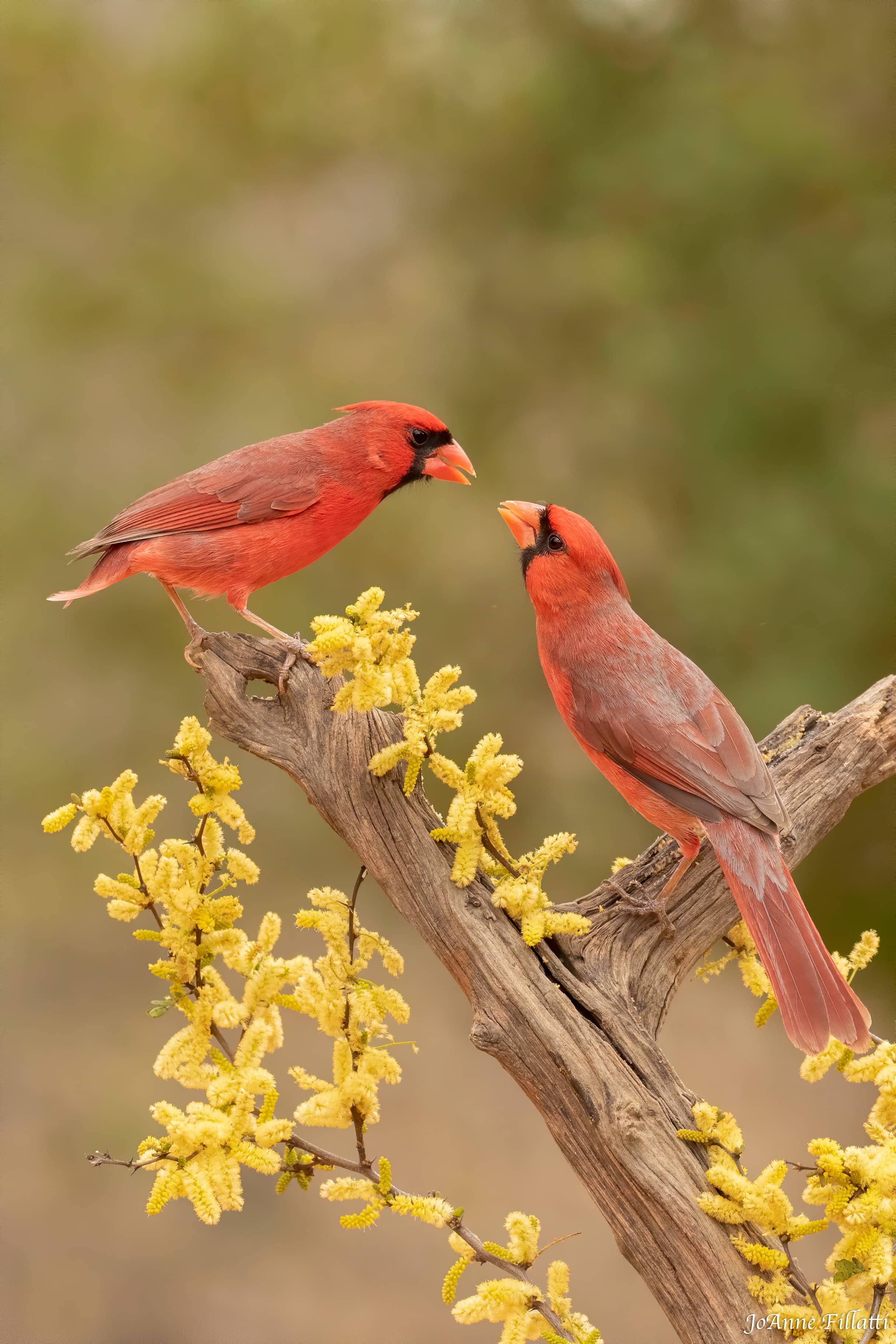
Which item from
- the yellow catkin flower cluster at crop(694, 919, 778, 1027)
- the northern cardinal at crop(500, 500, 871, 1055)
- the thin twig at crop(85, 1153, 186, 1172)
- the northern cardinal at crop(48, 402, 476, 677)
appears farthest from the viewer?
the yellow catkin flower cluster at crop(694, 919, 778, 1027)

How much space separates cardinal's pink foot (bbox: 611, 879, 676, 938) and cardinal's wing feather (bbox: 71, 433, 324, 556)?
837 millimetres

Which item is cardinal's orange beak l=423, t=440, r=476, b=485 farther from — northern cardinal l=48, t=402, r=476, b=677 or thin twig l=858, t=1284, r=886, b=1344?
thin twig l=858, t=1284, r=886, b=1344

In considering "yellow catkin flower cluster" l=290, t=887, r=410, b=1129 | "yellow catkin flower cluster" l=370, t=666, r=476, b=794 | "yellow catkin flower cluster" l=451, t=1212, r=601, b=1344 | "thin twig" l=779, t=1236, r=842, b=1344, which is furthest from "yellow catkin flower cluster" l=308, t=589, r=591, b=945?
"thin twig" l=779, t=1236, r=842, b=1344

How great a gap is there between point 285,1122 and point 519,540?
96cm

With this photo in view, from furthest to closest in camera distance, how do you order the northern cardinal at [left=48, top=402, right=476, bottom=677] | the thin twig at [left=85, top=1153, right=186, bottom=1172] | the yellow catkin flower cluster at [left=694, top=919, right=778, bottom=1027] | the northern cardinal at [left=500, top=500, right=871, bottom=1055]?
the yellow catkin flower cluster at [left=694, top=919, right=778, bottom=1027], the northern cardinal at [left=48, top=402, right=476, bottom=677], the northern cardinal at [left=500, top=500, right=871, bottom=1055], the thin twig at [left=85, top=1153, right=186, bottom=1172]

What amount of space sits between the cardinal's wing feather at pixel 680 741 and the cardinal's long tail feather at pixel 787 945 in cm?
4

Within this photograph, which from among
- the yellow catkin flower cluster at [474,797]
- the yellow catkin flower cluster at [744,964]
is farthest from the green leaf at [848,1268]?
the yellow catkin flower cluster at [474,797]

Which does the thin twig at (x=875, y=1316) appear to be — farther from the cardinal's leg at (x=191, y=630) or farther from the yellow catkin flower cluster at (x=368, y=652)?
the cardinal's leg at (x=191, y=630)

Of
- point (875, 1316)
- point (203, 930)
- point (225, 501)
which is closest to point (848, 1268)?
point (875, 1316)

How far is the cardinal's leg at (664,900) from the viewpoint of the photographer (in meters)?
1.86

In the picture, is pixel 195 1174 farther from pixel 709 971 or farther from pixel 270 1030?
pixel 709 971

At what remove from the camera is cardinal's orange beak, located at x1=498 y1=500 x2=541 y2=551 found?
72.7 inches

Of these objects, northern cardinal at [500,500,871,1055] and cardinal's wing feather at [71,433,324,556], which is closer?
northern cardinal at [500,500,871,1055]

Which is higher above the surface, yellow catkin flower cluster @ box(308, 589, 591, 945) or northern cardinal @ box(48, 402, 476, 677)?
northern cardinal @ box(48, 402, 476, 677)
